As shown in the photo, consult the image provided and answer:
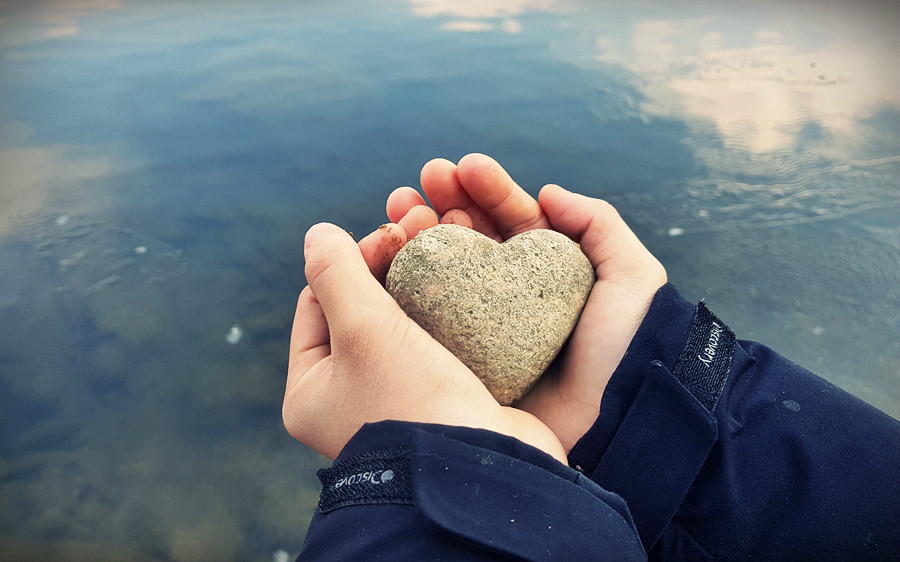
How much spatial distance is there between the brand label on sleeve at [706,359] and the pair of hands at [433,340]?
0.16 meters

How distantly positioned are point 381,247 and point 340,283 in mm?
280

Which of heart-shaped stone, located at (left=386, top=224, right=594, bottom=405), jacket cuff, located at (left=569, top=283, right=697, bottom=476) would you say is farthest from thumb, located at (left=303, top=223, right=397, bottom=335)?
jacket cuff, located at (left=569, top=283, right=697, bottom=476)

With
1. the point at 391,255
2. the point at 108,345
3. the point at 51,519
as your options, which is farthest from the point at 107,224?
the point at 391,255

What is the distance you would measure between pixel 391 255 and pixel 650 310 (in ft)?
2.50

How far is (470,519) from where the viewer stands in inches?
41.9

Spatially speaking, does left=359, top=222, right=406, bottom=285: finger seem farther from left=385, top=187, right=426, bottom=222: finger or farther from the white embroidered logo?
the white embroidered logo

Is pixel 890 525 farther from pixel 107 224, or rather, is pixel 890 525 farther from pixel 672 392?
pixel 107 224

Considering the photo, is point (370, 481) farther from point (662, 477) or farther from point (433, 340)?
point (662, 477)

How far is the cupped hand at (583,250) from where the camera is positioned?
1.63 metres

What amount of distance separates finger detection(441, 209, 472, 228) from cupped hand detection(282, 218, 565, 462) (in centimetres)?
47

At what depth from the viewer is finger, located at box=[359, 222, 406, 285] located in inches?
64.2

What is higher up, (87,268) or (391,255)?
(391,255)

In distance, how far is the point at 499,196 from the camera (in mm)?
1880

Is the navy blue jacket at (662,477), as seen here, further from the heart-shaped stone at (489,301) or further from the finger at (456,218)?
the finger at (456,218)
